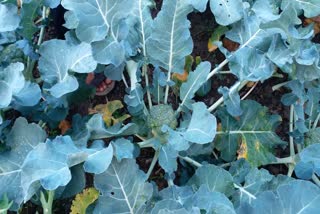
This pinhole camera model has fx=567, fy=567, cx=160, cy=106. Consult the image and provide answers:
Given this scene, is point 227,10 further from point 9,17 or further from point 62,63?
point 9,17

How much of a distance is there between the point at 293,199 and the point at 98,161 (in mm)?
477

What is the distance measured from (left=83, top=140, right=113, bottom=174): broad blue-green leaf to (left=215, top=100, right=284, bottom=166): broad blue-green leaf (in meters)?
0.50

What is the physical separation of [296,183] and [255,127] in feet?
1.52

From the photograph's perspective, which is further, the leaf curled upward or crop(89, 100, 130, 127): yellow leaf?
crop(89, 100, 130, 127): yellow leaf

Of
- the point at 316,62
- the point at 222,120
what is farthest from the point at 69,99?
the point at 316,62

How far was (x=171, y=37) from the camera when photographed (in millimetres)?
1579

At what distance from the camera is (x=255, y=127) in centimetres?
180

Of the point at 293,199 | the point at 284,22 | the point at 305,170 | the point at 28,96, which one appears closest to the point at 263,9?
the point at 284,22

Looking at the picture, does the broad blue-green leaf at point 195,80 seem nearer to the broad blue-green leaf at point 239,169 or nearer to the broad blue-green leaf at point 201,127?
the broad blue-green leaf at point 201,127

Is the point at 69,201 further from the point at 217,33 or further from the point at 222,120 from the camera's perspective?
the point at 217,33

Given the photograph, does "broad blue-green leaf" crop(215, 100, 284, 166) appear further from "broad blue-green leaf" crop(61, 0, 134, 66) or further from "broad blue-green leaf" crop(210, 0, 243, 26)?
"broad blue-green leaf" crop(61, 0, 134, 66)

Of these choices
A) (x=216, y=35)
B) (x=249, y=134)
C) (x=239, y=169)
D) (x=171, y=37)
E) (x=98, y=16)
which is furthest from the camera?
(x=216, y=35)

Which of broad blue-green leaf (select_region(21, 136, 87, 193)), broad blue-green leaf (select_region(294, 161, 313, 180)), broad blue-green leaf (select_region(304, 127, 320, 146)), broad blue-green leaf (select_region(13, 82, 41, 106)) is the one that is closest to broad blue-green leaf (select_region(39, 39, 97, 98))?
broad blue-green leaf (select_region(13, 82, 41, 106))

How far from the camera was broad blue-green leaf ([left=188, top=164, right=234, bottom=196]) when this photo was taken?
1.59m
